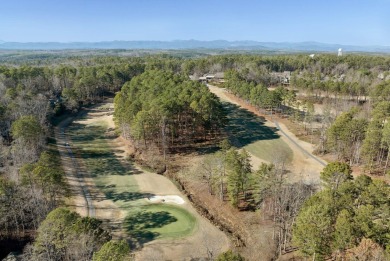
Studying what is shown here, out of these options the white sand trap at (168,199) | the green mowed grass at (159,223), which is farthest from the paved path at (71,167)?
the white sand trap at (168,199)

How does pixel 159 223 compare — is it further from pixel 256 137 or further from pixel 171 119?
pixel 256 137

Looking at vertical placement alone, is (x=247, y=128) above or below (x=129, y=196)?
above

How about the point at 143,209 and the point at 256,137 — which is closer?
the point at 143,209

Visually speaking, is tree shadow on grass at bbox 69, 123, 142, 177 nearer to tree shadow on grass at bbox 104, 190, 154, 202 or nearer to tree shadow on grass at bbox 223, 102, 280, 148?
tree shadow on grass at bbox 104, 190, 154, 202

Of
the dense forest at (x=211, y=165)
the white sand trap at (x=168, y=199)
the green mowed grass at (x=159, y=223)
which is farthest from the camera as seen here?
the white sand trap at (x=168, y=199)

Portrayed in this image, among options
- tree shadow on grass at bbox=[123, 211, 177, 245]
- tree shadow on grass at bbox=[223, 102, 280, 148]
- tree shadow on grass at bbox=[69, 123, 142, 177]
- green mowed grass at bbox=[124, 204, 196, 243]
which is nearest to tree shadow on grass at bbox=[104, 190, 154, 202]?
green mowed grass at bbox=[124, 204, 196, 243]

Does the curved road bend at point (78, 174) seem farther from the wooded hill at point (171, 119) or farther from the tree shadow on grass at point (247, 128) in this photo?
the tree shadow on grass at point (247, 128)

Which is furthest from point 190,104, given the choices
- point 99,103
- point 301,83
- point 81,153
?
point 301,83

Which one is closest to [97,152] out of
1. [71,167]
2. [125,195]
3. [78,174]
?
[71,167]
